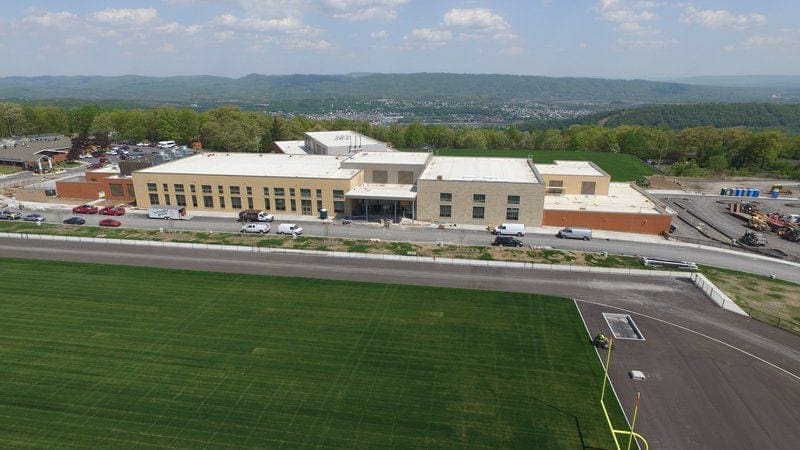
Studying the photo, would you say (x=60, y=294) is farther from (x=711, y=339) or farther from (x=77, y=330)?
(x=711, y=339)

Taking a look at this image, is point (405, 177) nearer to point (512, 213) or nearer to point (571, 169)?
point (512, 213)

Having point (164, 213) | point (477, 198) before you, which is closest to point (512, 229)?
point (477, 198)

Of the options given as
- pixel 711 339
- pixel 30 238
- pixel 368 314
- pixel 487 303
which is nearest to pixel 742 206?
pixel 711 339

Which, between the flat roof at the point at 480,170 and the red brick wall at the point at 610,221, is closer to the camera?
the red brick wall at the point at 610,221

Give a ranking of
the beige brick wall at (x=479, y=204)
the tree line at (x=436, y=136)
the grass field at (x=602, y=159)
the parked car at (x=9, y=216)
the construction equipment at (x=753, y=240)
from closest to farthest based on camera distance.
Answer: the construction equipment at (x=753, y=240) < the beige brick wall at (x=479, y=204) < the parked car at (x=9, y=216) < the grass field at (x=602, y=159) < the tree line at (x=436, y=136)

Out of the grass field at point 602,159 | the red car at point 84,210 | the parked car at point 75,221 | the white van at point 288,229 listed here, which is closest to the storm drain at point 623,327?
the white van at point 288,229

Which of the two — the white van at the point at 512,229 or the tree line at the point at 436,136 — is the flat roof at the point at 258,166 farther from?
the tree line at the point at 436,136

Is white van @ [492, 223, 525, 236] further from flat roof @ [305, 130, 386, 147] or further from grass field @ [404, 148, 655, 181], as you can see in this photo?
grass field @ [404, 148, 655, 181]
